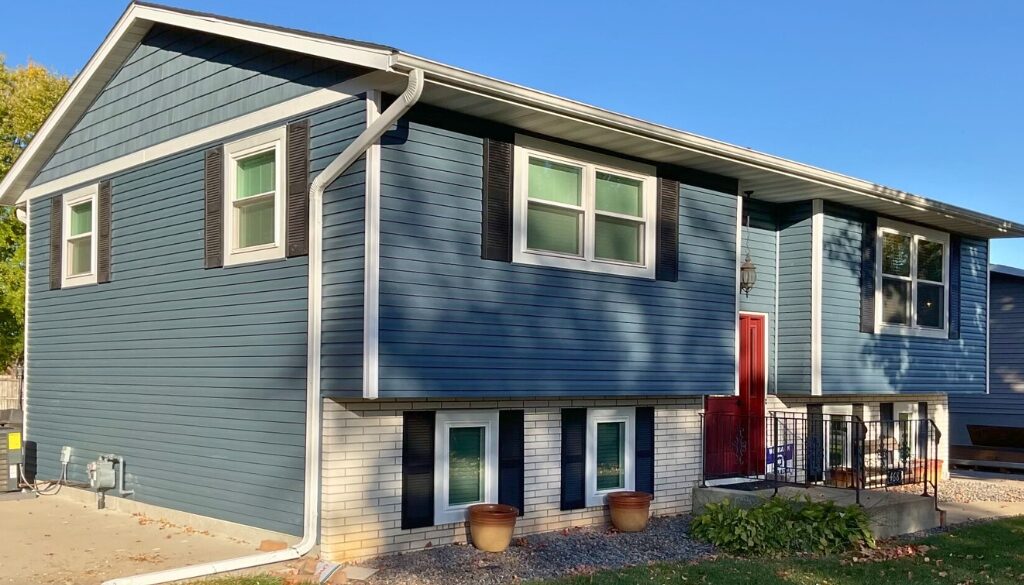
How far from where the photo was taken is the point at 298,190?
9164 mm

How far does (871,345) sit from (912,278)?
1357 millimetres

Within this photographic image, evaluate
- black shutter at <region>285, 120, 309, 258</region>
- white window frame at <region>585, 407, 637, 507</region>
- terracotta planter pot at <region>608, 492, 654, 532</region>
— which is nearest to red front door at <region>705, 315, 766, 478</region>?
white window frame at <region>585, 407, 637, 507</region>

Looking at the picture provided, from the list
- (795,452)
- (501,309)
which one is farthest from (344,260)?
(795,452)

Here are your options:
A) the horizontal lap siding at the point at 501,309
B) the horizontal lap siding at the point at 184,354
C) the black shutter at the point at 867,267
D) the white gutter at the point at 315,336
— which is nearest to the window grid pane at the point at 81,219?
the horizontal lap siding at the point at 184,354

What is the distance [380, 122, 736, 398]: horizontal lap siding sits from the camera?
8.62m

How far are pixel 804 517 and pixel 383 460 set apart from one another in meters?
4.10

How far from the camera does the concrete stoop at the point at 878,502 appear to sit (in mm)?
10641

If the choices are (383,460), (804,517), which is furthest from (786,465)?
(383,460)

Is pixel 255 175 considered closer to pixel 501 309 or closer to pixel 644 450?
pixel 501 309

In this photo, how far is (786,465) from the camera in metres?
13.1

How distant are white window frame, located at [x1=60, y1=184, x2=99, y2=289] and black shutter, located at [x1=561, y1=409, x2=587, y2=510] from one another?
5953 millimetres

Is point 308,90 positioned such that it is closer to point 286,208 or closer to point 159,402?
point 286,208

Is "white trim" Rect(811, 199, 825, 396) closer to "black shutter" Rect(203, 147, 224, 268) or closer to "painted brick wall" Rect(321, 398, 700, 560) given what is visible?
"painted brick wall" Rect(321, 398, 700, 560)

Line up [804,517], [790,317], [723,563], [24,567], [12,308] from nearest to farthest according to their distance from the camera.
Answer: [24,567] < [723,563] < [804,517] < [790,317] < [12,308]
